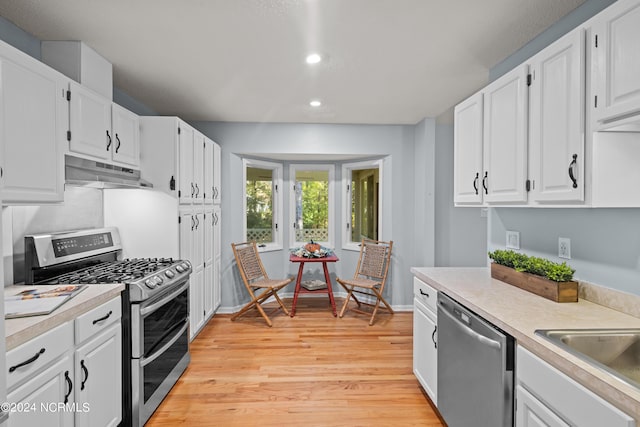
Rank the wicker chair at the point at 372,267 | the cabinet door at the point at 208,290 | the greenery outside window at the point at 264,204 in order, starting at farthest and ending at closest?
1. the greenery outside window at the point at 264,204
2. the wicker chair at the point at 372,267
3. the cabinet door at the point at 208,290

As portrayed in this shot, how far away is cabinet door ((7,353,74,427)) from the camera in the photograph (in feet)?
4.18

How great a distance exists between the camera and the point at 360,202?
501 cm

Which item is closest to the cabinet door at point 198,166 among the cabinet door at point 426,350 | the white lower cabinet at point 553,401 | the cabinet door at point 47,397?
the cabinet door at point 47,397

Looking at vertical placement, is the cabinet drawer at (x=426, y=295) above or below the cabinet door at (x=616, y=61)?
below

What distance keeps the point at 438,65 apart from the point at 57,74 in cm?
257

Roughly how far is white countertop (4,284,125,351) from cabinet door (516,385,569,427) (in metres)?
1.95

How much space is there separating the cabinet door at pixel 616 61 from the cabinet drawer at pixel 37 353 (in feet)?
8.10

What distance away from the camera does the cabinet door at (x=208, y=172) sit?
3654 millimetres

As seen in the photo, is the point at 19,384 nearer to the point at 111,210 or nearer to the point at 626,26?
the point at 111,210

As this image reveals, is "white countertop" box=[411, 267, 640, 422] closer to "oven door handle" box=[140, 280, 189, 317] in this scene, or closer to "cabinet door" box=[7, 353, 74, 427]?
"oven door handle" box=[140, 280, 189, 317]

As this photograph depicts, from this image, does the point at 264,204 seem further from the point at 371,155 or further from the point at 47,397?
the point at 47,397

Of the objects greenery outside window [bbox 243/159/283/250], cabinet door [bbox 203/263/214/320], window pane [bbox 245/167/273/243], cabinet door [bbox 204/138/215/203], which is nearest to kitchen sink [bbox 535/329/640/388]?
cabinet door [bbox 203/263/214/320]

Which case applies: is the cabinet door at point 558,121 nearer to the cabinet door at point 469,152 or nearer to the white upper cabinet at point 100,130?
the cabinet door at point 469,152

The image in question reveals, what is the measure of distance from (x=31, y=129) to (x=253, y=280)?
2971 mm
